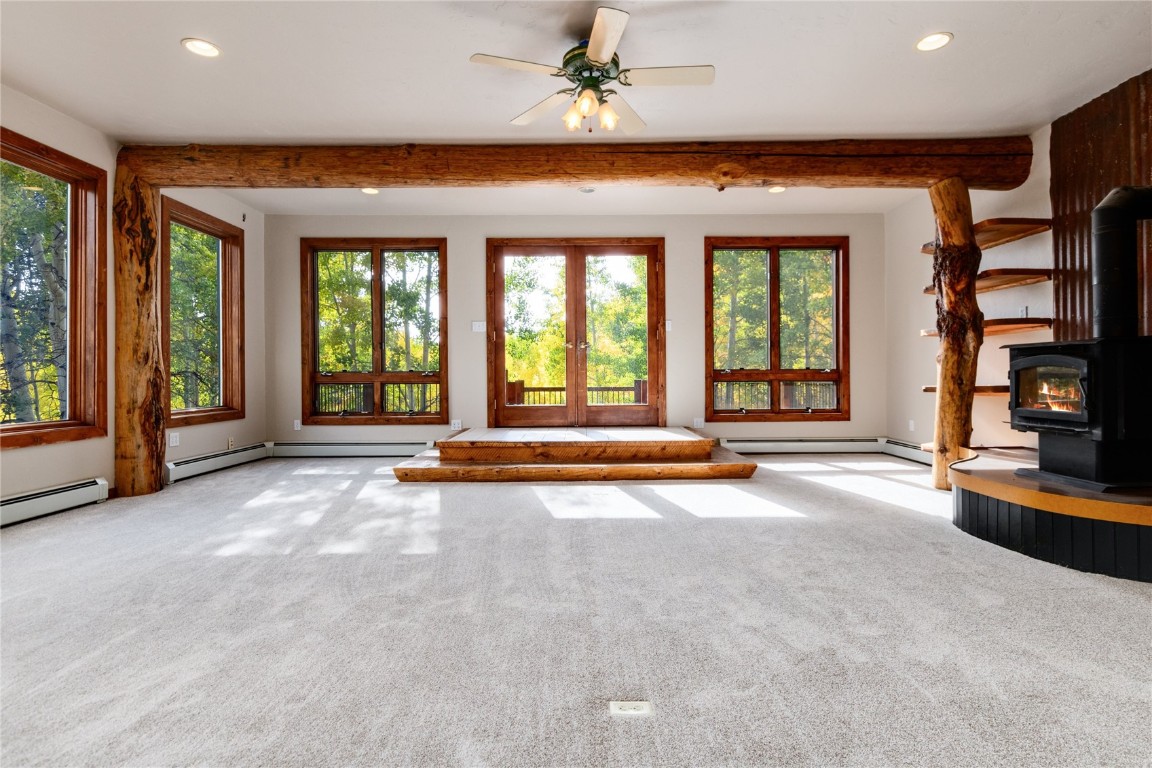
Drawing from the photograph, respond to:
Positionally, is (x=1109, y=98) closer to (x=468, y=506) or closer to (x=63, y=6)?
(x=468, y=506)

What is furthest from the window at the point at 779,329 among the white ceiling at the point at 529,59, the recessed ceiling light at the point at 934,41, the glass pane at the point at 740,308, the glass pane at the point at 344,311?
the glass pane at the point at 344,311

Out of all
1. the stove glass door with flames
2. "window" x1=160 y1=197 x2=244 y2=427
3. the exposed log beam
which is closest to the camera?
the stove glass door with flames

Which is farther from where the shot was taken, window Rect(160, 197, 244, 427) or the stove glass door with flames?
window Rect(160, 197, 244, 427)

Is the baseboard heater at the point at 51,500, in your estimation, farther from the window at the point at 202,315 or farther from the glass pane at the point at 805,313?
the glass pane at the point at 805,313

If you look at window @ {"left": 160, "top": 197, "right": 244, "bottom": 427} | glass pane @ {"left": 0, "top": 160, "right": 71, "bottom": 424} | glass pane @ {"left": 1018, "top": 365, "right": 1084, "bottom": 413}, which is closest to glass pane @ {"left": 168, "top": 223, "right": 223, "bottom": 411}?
window @ {"left": 160, "top": 197, "right": 244, "bottom": 427}

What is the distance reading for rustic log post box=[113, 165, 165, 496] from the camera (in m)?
4.30

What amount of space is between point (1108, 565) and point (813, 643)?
181 cm

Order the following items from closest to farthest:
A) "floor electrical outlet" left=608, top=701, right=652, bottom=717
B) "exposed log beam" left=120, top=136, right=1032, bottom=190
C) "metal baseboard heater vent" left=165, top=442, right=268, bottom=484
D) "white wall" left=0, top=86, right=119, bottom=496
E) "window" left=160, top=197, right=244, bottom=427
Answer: "floor electrical outlet" left=608, top=701, right=652, bottom=717, "white wall" left=0, top=86, right=119, bottom=496, "exposed log beam" left=120, top=136, right=1032, bottom=190, "metal baseboard heater vent" left=165, top=442, right=268, bottom=484, "window" left=160, top=197, right=244, bottom=427

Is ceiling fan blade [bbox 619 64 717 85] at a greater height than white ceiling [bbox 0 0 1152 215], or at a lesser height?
lesser

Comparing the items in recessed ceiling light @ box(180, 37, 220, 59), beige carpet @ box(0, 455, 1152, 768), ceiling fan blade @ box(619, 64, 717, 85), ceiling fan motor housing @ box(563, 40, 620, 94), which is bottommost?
beige carpet @ box(0, 455, 1152, 768)

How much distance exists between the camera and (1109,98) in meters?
3.61

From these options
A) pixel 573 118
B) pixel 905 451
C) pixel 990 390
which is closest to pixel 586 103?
pixel 573 118

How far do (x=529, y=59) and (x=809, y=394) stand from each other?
5.02 m

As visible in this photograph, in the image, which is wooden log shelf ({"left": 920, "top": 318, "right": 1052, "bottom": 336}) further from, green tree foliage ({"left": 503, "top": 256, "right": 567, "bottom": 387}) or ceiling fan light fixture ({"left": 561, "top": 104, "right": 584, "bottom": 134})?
green tree foliage ({"left": 503, "top": 256, "right": 567, "bottom": 387})
